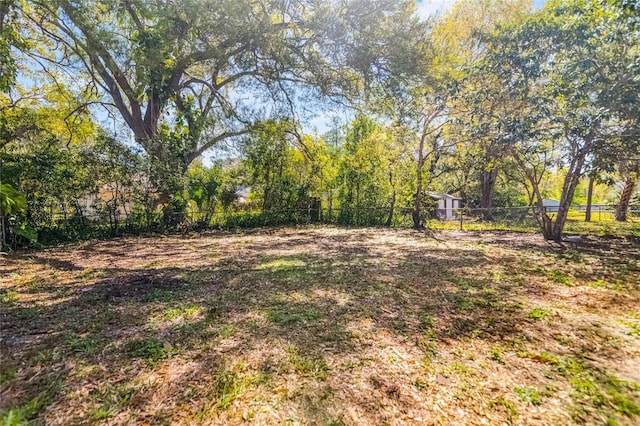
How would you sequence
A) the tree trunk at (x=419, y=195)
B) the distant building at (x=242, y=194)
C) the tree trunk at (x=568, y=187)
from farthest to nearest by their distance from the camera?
the distant building at (x=242, y=194), the tree trunk at (x=419, y=195), the tree trunk at (x=568, y=187)

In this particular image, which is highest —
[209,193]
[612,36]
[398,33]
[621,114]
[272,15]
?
[272,15]

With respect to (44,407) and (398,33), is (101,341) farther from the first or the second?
(398,33)

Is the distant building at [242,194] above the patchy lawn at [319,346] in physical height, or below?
above

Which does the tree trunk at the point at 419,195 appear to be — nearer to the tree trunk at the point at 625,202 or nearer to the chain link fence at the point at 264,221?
the chain link fence at the point at 264,221

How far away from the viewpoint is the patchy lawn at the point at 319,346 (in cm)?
147

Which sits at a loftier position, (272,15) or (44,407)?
(272,15)

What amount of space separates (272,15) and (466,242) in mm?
6720

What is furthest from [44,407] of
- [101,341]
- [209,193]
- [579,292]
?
[209,193]

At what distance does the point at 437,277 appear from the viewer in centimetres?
395

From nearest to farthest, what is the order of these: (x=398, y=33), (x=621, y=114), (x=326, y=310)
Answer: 1. (x=326, y=310)
2. (x=621, y=114)
3. (x=398, y=33)

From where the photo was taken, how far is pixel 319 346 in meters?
2.09

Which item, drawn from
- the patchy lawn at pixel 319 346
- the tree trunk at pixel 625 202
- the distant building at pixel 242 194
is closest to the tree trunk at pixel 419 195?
the distant building at pixel 242 194

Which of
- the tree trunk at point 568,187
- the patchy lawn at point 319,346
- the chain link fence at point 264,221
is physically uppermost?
the tree trunk at point 568,187

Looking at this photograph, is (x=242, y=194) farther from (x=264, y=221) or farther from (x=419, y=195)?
(x=419, y=195)
